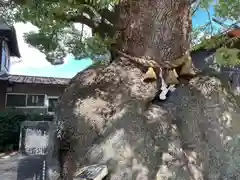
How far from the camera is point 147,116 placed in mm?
2404

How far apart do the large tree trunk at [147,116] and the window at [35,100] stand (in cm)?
1237

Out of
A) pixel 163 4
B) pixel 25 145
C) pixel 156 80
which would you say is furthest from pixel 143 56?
pixel 25 145

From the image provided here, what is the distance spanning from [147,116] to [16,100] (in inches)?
516

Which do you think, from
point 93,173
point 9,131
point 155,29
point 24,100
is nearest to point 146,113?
point 93,173

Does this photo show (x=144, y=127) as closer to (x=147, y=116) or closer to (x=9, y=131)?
(x=147, y=116)

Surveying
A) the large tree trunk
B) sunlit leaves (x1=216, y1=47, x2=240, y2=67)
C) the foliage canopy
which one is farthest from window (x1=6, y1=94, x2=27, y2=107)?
sunlit leaves (x1=216, y1=47, x2=240, y2=67)

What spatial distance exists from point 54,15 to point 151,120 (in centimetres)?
162

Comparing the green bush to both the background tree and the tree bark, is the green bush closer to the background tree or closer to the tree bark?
the background tree

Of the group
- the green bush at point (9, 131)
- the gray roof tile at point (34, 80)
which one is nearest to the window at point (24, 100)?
the gray roof tile at point (34, 80)

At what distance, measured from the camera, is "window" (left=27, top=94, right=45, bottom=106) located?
14.5 m

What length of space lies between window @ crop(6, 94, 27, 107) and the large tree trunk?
1231 cm

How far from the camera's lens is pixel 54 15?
3133mm

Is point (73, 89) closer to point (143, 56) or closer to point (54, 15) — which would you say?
point (143, 56)

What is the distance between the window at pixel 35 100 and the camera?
571 inches
